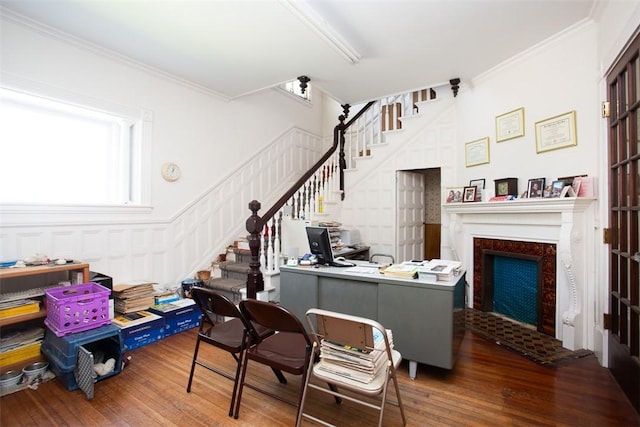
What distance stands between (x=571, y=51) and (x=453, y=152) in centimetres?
174

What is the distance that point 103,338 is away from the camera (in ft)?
8.18

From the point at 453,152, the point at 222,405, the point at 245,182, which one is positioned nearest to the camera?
the point at 222,405

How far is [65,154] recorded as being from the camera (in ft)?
10.6

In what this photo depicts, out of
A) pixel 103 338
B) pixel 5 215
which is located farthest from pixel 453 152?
pixel 5 215

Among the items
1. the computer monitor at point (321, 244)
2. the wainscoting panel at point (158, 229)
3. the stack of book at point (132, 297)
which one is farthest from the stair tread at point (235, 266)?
the computer monitor at point (321, 244)

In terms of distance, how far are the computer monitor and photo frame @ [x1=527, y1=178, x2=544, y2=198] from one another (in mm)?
2247

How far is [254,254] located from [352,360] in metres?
2.11

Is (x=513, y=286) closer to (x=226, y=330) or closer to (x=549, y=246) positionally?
(x=549, y=246)

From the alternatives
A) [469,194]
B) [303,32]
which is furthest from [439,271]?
[303,32]

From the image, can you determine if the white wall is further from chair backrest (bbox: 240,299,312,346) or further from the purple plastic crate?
chair backrest (bbox: 240,299,312,346)

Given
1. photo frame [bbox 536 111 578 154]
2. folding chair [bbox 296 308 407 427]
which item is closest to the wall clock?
folding chair [bbox 296 308 407 427]

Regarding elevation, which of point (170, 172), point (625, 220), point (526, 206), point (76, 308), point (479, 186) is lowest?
point (76, 308)

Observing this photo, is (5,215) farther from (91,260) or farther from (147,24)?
(147,24)

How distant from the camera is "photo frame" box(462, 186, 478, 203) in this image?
156 inches
